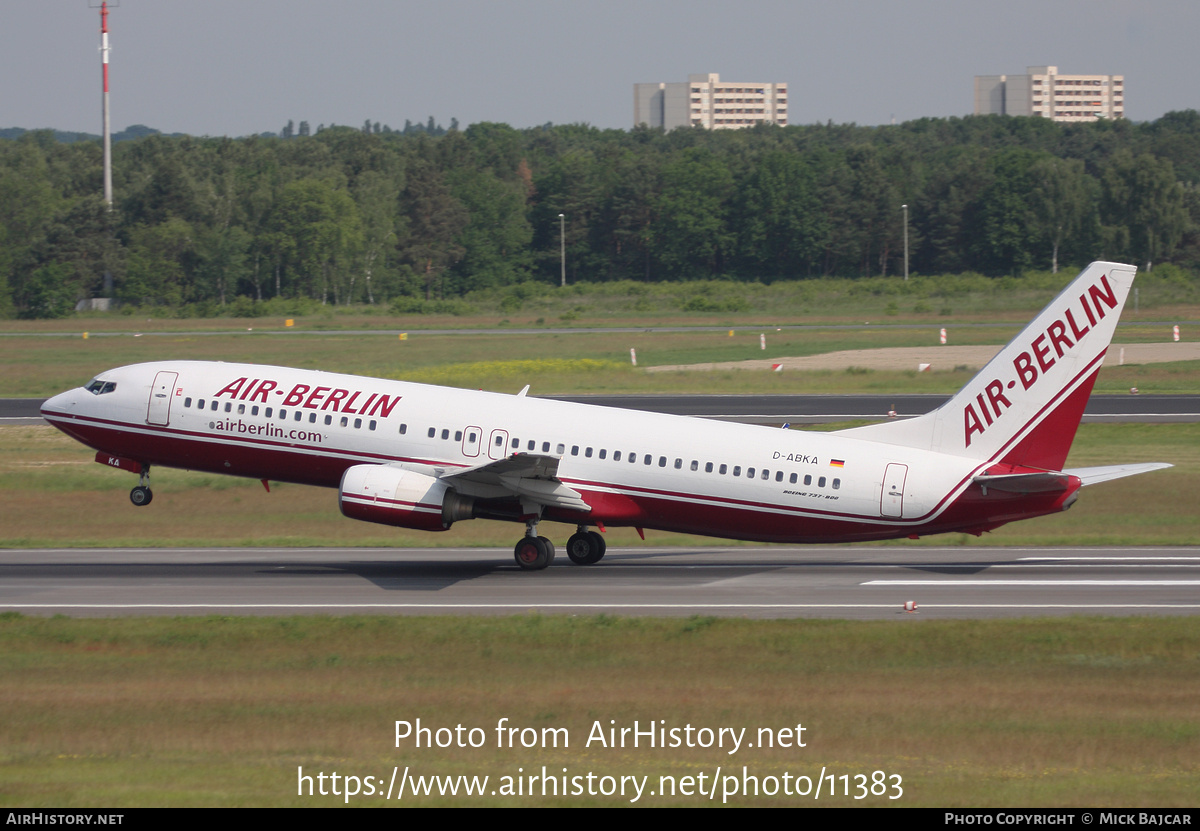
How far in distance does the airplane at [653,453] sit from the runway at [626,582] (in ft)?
4.81

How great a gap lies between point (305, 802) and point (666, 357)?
235 feet

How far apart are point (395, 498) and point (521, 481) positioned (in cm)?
308

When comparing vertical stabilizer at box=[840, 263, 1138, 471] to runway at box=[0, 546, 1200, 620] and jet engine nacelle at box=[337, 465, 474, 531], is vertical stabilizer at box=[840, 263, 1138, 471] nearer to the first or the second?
runway at box=[0, 546, 1200, 620]

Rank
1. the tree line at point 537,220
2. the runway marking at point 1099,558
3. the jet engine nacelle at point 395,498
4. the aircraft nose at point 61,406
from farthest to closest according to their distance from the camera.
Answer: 1. the tree line at point 537,220
2. the aircraft nose at point 61,406
3. the runway marking at point 1099,558
4. the jet engine nacelle at point 395,498

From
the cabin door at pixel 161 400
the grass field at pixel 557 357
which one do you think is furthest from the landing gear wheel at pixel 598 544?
the grass field at pixel 557 357

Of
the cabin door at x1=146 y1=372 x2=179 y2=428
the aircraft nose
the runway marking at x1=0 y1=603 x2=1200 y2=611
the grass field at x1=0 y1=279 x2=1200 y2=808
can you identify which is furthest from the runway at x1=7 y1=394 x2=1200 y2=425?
the runway marking at x1=0 y1=603 x2=1200 y2=611

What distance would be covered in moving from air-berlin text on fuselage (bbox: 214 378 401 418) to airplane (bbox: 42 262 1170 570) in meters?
0.04

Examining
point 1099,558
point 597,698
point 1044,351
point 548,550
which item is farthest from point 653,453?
point 597,698

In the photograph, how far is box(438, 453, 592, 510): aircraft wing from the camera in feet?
101

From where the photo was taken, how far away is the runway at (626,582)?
2750cm

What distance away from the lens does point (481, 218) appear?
180 metres

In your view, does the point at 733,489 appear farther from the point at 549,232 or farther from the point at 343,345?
the point at 549,232

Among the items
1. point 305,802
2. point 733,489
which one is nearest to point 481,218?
point 733,489

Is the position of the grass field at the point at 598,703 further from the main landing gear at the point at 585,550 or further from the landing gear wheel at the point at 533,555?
the main landing gear at the point at 585,550
